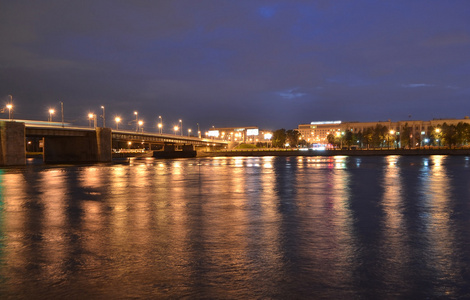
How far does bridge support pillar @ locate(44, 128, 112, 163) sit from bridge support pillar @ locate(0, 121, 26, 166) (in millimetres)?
17391

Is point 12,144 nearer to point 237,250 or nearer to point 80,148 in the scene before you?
point 80,148

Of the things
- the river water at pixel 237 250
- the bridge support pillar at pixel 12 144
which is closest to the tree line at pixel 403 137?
the bridge support pillar at pixel 12 144

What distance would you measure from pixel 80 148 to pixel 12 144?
19.6m

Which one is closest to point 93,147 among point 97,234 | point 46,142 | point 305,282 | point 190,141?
point 46,142

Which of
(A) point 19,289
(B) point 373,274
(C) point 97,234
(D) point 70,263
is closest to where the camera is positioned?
(A) point 19,289

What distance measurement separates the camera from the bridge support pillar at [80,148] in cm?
7875

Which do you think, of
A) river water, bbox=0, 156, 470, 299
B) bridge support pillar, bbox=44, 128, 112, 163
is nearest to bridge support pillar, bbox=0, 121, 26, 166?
bridge support pillar, bbox=44, 128, 112, 163

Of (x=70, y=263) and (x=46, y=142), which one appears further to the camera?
(x=46, y=142)

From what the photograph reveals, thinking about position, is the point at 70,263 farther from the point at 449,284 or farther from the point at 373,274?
the point at 449,284

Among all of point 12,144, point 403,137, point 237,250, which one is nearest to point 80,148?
point 12,144

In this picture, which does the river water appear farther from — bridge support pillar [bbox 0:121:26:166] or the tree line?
the tree line

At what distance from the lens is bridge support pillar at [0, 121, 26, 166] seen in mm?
59844

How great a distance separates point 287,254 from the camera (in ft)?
24.9

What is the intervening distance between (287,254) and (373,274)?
1.77 metres
